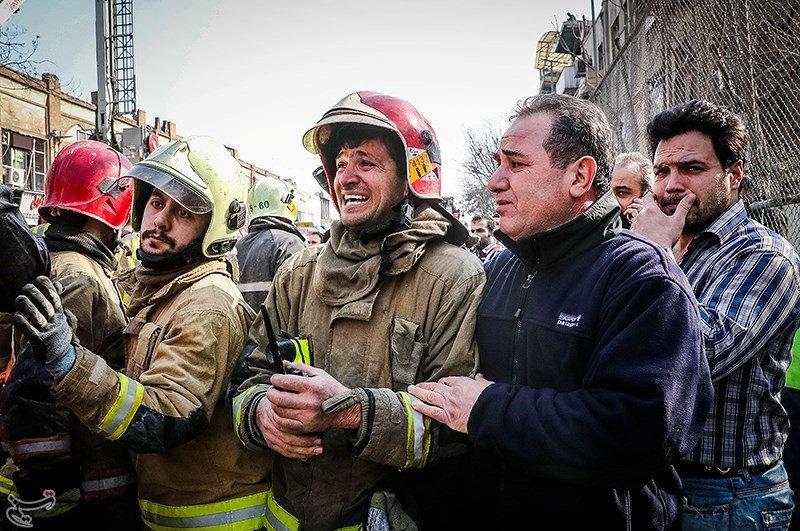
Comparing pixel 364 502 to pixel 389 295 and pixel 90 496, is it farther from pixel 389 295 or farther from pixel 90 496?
pixel 90 496

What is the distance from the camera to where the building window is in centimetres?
2395

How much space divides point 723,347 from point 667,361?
0.69 meters

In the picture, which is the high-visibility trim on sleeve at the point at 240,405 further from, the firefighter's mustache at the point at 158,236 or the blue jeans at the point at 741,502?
the blue jeans at the point at 741,502

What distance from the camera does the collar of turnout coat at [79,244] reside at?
306 centimetres

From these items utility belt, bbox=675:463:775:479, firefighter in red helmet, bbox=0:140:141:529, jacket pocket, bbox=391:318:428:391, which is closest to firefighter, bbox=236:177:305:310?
firefighter in red helmet, bbox=0:140:141:529

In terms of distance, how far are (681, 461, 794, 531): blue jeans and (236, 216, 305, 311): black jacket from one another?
378 centimetres

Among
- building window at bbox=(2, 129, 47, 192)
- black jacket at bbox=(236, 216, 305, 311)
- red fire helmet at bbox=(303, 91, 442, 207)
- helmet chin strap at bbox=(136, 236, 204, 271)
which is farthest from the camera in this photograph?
building window at bbox=(2, 129, 47, 192)

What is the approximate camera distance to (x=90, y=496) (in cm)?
260

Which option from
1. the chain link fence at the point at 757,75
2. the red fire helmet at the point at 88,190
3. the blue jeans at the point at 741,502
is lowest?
the blue jeans at the point at 741,502

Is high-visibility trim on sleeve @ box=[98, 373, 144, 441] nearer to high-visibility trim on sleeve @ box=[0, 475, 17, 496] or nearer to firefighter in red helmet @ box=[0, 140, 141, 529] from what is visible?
firefighter in red helmet @ box=[0, 140, 141, 529]

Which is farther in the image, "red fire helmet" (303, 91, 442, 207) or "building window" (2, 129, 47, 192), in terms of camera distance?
"building window" (2, 129, 47, 192)

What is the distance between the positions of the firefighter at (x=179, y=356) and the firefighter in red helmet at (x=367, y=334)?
0.17 m

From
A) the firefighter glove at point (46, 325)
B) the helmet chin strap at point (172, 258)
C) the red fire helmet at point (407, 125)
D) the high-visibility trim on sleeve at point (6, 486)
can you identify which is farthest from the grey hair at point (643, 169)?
the high-visibility trim on sleeve at point (6, 486)

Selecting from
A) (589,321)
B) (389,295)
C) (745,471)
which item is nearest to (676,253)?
(745,471)
